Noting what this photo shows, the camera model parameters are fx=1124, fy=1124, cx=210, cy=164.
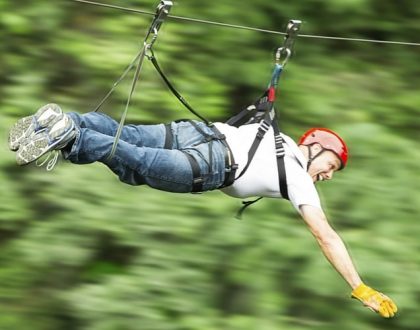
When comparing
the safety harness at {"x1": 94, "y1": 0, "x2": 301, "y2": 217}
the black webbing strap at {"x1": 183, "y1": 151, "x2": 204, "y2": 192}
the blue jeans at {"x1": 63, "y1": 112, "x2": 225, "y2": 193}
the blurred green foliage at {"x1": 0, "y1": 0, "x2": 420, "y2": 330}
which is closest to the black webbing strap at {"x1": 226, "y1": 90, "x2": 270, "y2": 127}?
the safety harness at {"x1": 94, "y1": 0, "x2": 301, "y2": 217}

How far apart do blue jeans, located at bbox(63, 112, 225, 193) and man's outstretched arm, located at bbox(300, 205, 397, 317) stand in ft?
1.08

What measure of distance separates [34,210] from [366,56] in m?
1.78

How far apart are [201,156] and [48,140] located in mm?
503

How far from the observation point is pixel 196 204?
15.6ft

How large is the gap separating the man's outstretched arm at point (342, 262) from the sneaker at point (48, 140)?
72 cm

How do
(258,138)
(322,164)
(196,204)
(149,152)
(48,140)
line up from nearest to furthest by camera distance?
(48,140)
(149,152)
(258,138)
(322,164)
(196,204)

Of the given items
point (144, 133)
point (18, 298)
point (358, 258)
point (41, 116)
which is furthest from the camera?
point (18, 298)

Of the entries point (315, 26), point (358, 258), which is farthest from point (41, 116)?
point (315, 26)

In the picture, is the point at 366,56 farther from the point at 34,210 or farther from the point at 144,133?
the point at 144,133

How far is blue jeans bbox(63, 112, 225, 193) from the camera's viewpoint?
3.21 meters

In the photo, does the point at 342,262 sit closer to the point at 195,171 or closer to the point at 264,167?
the point at 264,167

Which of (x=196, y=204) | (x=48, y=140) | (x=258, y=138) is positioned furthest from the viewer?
(x=196, y=204)

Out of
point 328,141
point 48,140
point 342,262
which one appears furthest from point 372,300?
point 48,140

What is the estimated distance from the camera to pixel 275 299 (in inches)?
188
